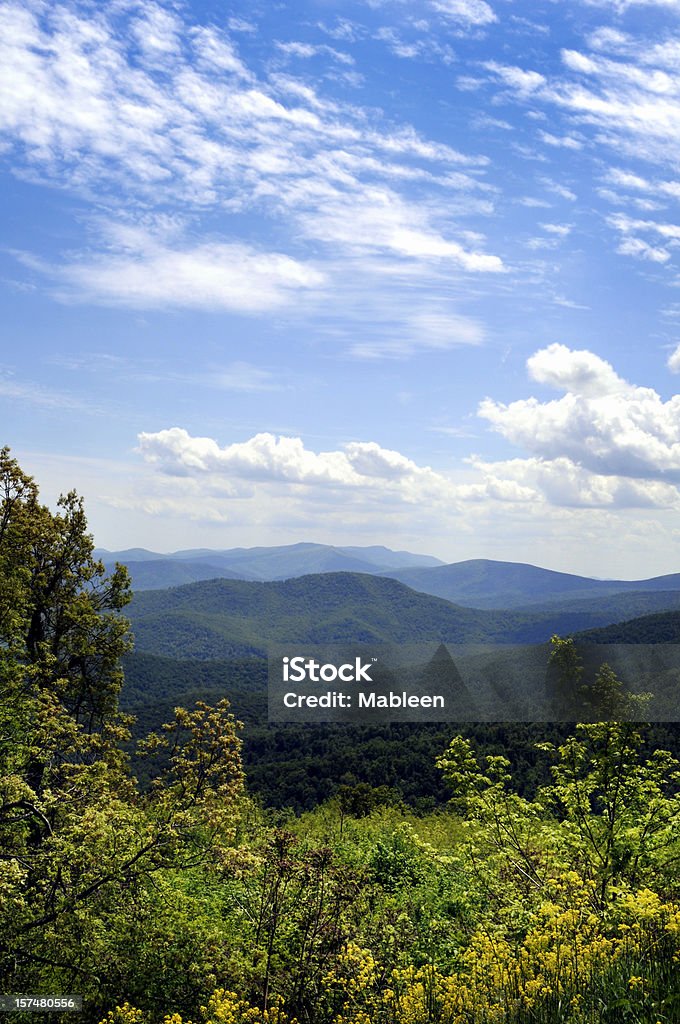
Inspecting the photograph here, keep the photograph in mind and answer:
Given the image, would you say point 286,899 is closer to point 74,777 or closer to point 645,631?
point 74,777

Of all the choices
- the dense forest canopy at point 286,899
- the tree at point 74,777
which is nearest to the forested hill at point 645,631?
the dense forest canopy at point 286,899

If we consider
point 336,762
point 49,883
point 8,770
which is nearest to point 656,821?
point 49,883

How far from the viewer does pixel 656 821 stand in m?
14.3

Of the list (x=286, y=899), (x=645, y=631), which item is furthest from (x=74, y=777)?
(x=645, y=631)

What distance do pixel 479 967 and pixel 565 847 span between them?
20.2ft

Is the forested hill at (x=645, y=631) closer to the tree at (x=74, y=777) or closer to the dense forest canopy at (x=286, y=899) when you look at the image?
the dense forest canopy at (x=286, y=899)

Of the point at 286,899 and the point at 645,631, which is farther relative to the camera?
the point at 645,631

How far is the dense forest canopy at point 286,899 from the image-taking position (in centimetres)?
877

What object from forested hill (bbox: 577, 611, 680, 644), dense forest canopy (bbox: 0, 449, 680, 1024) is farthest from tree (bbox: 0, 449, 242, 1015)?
forested hill (bbox: 577, 611, 680, 644)

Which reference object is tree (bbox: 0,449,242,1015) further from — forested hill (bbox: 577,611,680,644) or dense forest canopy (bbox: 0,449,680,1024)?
forested hill (bbox: 577,611,680,644)

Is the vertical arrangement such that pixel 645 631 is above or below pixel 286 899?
below

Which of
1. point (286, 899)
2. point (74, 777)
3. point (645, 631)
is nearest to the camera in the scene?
point (286, 899)

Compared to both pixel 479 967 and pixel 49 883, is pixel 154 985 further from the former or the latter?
pixel 479 967

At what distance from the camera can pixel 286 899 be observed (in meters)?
13.8
